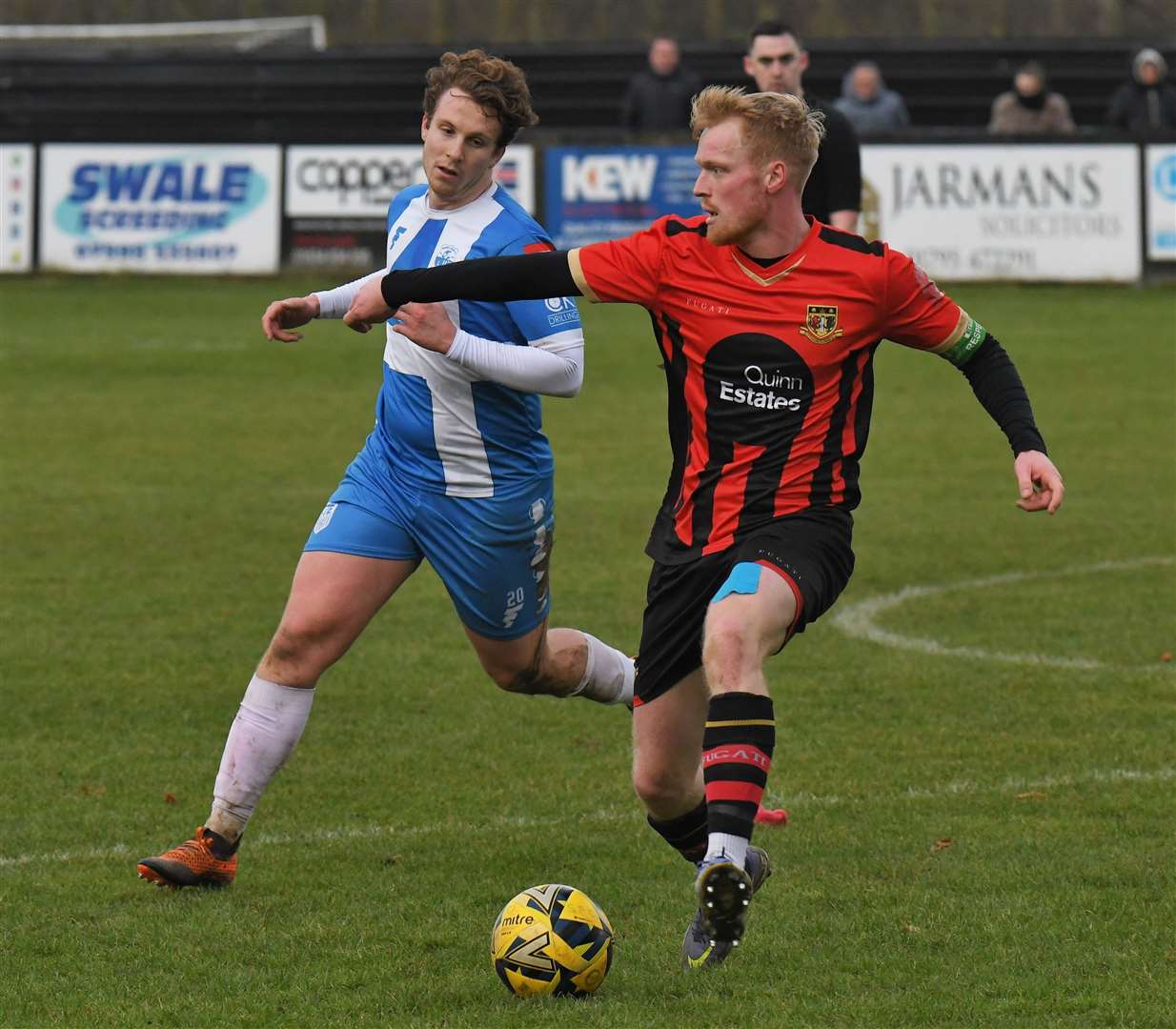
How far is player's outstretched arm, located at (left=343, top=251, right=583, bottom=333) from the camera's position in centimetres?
553

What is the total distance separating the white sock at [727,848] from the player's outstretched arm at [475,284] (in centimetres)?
148

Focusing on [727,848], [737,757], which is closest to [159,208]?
[737,757]

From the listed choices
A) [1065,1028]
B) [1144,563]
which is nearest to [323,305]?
[1065,1028]

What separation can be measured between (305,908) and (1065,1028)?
A: 7.02ft

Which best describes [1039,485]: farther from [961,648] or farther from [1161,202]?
[1161,202]

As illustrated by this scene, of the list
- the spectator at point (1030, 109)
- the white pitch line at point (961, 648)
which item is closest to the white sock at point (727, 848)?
the white pitch line at point (961, 648)

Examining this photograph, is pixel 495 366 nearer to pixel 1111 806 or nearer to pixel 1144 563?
pixel 1111 806

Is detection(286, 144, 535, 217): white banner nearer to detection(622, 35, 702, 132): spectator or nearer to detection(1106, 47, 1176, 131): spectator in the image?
detection(622, 35, 702, 132): spectator

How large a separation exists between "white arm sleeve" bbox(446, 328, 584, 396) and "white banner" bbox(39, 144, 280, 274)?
17797mm

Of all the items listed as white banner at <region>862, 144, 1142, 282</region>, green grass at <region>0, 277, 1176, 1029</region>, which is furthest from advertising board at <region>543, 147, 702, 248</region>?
green grass at <region>0, 277, 1176, 1029</region>

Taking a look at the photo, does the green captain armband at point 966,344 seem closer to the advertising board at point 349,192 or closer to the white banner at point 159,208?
the advertising board at point 349,192

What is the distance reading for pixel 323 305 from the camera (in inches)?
246

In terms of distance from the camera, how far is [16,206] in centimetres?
2391

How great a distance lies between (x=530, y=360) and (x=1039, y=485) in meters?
1.48
